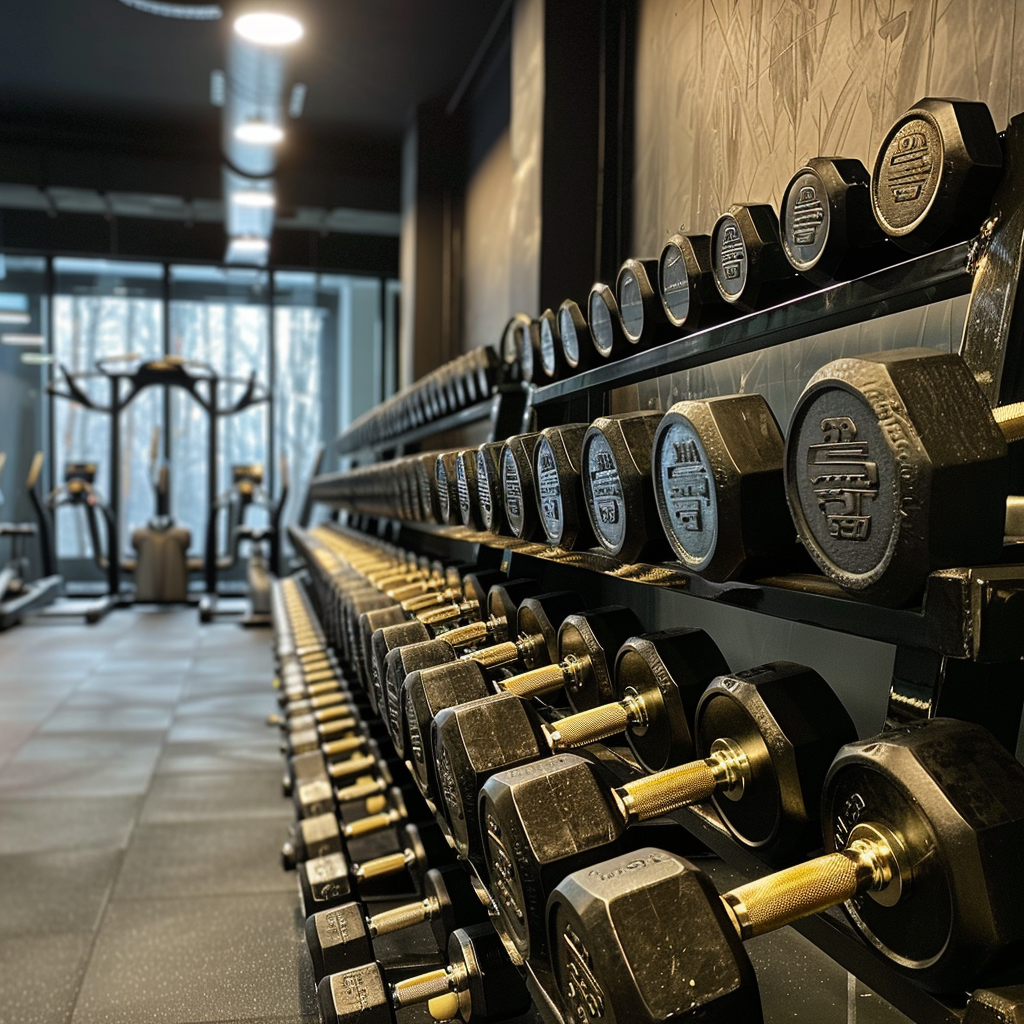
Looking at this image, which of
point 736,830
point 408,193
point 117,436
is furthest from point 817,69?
point 117,436

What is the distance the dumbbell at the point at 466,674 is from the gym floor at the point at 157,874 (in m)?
0.41

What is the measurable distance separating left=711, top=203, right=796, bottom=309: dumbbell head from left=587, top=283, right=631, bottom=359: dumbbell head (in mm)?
287

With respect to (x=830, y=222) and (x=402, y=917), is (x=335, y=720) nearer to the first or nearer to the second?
(x=402, y=917)

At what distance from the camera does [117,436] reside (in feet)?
27.2

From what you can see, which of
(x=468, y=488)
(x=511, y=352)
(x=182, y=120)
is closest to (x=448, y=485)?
(x=468, y=488)

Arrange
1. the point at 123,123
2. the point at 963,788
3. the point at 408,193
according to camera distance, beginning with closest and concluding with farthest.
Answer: the point at 963,788 < the point at 408,193 < the point at 123,123

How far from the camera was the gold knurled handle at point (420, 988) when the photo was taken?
1209 millimetres

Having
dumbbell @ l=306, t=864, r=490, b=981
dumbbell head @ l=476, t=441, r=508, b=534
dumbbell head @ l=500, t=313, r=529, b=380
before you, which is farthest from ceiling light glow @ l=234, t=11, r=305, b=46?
dumbbell @ l=306, t=864, r=490, b=981

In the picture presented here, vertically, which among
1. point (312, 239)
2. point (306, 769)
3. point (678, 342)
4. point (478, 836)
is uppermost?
point (312, 239)

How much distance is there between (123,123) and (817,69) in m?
6.27

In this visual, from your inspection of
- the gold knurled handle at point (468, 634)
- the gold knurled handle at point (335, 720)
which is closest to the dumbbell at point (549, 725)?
the gold knurled handle at point (468, 634)

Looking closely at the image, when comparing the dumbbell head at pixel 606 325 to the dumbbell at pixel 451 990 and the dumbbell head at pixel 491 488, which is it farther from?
the dumbbell at pixel 451 990

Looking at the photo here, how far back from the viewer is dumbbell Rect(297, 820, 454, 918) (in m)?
1.73

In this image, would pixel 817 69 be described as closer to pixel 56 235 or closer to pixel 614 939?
pixel 614 939
